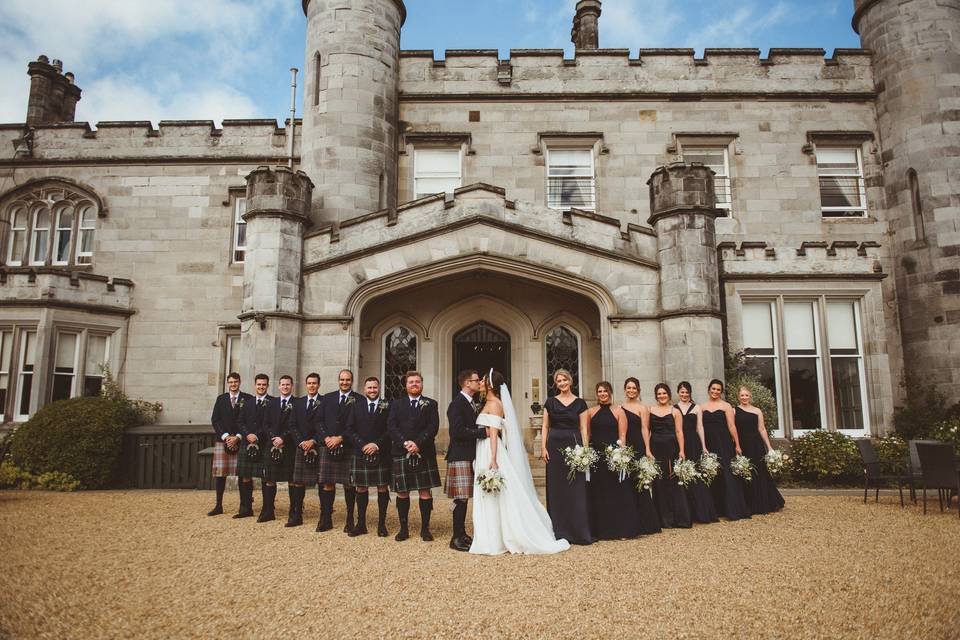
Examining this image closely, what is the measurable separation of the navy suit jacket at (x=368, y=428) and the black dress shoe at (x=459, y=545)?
128 cm

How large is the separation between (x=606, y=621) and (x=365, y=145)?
11.2m

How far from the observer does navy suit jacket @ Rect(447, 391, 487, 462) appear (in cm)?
604

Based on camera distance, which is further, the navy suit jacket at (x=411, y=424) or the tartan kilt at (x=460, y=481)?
the navy suit jacket at (x=411, y=424)

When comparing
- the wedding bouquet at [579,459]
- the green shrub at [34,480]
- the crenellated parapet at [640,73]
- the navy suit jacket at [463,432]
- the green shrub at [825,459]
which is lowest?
the green shrub at [34,480]

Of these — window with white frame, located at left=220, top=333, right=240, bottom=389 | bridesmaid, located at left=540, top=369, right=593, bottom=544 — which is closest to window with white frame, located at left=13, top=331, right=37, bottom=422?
window with white frame, located at left=220, top=333, right=240, bottom=389

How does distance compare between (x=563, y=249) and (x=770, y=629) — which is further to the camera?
(x=563, y=249)

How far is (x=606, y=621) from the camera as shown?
381cm

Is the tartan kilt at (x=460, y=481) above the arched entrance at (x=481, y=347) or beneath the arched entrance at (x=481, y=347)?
beneath

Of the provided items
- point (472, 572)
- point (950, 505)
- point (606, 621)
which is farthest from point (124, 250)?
point (950, 505)

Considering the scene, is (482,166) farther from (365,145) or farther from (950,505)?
(950,505)

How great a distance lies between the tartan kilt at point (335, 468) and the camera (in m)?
6.67

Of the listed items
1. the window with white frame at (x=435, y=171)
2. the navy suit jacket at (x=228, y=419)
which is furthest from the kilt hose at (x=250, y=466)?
the window with white frame at (x=435, y=171)

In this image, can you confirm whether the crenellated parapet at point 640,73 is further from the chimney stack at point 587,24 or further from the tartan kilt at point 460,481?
the tartan kilt at point 460,481

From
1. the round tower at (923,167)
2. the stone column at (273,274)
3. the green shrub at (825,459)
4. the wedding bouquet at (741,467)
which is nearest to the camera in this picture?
the wedding bouquet at (741,467)
